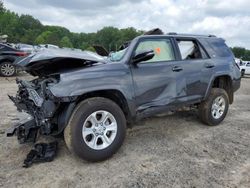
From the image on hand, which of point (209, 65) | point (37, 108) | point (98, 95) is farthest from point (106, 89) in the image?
point (209, 65)

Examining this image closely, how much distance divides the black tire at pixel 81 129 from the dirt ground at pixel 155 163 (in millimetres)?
154

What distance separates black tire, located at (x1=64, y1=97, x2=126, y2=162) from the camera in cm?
398

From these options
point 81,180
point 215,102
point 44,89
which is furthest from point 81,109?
point 215,102

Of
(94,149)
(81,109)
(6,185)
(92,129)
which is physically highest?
(81,109)

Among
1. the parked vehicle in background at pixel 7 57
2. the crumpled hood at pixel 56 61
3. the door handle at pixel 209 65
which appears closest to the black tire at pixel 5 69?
the parked vehicle in background at pixel 7 57

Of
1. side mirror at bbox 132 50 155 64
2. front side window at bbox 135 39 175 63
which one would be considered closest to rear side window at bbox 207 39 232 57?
front side window at bbox 135 39 175 63

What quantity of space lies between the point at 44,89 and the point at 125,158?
1501mm

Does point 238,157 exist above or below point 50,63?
below

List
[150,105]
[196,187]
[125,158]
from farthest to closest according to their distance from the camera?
[150,105] → [125,158] → [196,187]

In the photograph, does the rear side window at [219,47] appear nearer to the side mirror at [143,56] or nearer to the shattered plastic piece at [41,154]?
the side mirror at [143,56]

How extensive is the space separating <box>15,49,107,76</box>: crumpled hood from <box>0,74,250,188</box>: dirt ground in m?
1.23

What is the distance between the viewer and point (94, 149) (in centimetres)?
412

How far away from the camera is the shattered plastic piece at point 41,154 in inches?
163

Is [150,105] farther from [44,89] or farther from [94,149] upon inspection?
[44,89]
